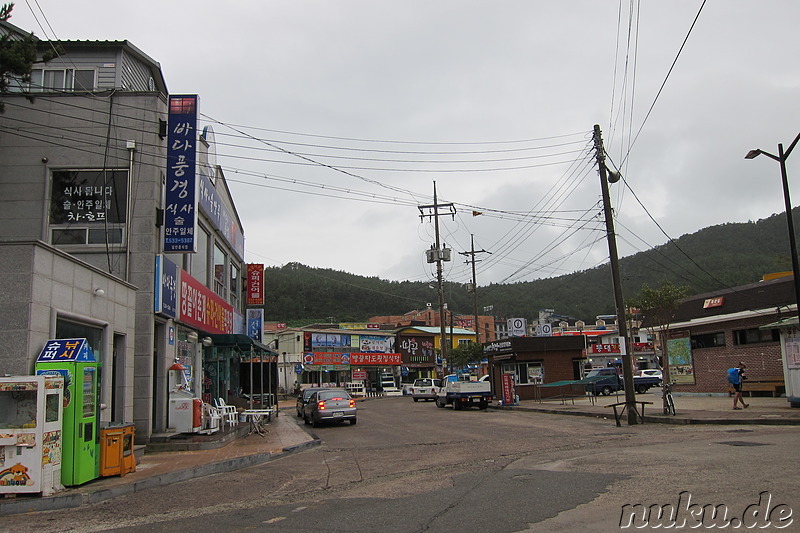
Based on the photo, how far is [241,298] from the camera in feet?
116

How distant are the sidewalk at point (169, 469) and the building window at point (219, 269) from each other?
913 cm

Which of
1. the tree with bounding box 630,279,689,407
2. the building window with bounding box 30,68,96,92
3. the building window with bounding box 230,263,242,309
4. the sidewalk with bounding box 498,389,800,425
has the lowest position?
the sidewalk with bounding box 498,389,800,425

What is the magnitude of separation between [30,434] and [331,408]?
1633 cm

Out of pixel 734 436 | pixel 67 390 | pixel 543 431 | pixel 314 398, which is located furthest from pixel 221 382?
pixel 734 436

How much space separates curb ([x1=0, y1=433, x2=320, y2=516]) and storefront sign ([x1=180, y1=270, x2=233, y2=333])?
695 cm

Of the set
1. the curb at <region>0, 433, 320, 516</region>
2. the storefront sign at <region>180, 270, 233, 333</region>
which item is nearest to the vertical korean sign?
the storefront sign at <region>180, 270, 233, 333</region>

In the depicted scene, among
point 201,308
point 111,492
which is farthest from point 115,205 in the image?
point 111,492

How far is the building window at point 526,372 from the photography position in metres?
42.5

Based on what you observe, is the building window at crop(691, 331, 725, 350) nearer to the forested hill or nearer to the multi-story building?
the forested hill

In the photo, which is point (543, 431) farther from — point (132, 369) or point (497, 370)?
point (497, 370)

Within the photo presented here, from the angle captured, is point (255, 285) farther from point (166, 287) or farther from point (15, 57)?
point (15, 57)

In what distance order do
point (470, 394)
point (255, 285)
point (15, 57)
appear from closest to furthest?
point (15, 57) → point (255, 285) → point (470, 394)

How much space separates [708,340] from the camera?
3069cm

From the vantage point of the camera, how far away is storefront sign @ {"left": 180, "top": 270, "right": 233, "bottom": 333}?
65.2ft
